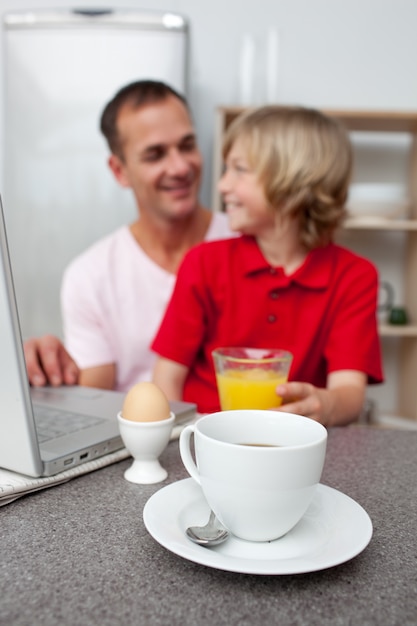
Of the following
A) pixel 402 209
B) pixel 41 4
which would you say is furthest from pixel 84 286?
pixel 41 4

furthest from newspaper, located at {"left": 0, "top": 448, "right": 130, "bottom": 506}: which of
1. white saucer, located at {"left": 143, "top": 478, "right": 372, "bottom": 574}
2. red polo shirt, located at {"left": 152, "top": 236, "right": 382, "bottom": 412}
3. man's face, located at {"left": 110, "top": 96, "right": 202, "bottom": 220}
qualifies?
man's face, located at {"left": 110, "top": 96, "right": 202, "bottom": 220}

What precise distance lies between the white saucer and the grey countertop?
0.07ft

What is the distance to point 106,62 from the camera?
2.32m

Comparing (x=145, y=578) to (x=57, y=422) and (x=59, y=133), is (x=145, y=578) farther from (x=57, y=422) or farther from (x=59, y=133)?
(x=59, y=133)

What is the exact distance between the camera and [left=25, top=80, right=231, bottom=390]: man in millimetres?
1735

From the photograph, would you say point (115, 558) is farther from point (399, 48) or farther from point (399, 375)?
point (399, 48)

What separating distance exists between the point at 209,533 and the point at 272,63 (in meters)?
2.33

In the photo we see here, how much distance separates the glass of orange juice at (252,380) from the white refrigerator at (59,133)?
1.51m

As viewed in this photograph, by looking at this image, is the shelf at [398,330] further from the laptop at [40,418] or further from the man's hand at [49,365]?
the laptop at [40,418]

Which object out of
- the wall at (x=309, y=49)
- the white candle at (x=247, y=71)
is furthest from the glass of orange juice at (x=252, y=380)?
the wall at (x=309, y=49)

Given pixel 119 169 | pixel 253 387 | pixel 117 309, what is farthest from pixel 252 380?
pixel 119 169

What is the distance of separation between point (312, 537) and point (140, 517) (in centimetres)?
17

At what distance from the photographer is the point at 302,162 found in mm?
1440

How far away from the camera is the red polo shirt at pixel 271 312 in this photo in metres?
1.36
